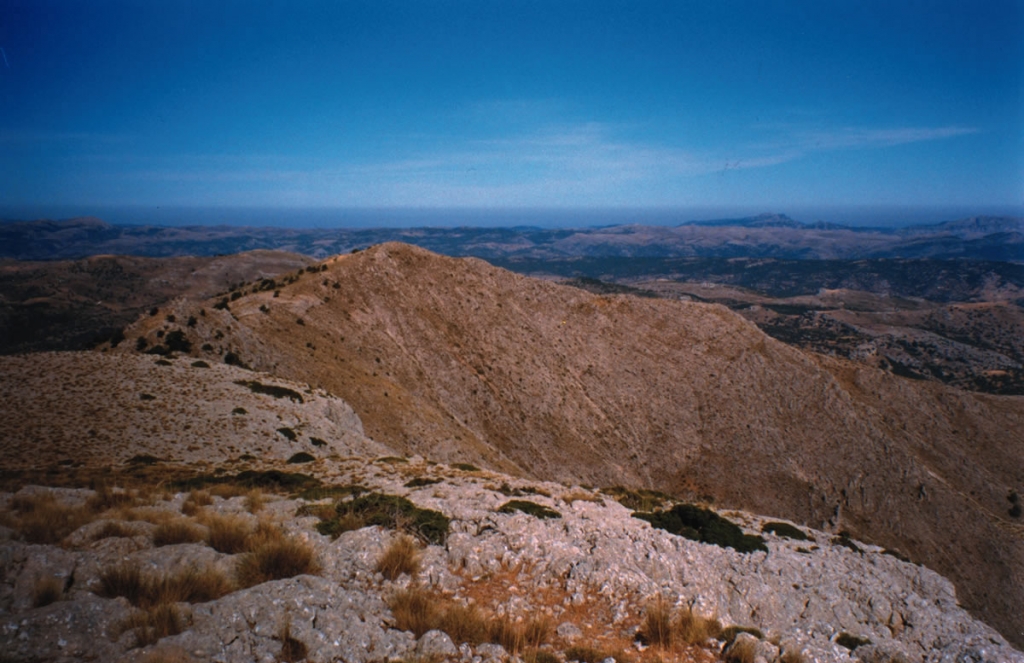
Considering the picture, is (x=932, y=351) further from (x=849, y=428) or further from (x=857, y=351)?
(x=849, y=428)

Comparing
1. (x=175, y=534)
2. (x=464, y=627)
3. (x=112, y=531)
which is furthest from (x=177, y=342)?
(x=464, y=627)

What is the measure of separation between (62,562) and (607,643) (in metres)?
9.60

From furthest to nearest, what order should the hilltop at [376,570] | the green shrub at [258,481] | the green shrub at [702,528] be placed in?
the green shrub at [702,528] → the green shrub at [258,481] → the hilltop at [376,570]

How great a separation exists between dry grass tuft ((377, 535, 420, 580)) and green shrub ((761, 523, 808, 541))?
19303 millimetres

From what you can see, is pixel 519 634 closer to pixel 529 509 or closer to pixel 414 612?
pixel 414 612

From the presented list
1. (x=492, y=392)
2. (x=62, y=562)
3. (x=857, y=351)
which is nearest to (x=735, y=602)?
(x=62, y=562)

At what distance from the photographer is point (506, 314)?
65875mm

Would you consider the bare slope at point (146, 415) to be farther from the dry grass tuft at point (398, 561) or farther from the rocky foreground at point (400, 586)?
the dry grass tuft at point (398, 561)

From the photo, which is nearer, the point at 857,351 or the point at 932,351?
the point at 857,351

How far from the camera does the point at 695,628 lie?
9.48 metres

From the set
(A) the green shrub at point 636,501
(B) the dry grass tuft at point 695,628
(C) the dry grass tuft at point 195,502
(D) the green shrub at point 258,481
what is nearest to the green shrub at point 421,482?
(D) the green shrub at point 258,481

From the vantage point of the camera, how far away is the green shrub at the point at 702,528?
1761 cm

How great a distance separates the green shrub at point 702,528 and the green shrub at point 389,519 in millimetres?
9379

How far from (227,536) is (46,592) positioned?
3.11 meters
